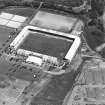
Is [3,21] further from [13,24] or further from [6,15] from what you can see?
[13,24]

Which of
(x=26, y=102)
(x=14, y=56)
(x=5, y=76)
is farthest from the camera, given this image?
(x=14, y=56)

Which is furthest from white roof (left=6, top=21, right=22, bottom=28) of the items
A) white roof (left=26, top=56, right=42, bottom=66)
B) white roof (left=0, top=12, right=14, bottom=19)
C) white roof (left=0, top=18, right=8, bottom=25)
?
white roof (left=26, top=56, right=42, bottom=66)

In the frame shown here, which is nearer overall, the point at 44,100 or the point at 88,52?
the point at 44,100

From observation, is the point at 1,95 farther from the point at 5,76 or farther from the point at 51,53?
the point at 51,53

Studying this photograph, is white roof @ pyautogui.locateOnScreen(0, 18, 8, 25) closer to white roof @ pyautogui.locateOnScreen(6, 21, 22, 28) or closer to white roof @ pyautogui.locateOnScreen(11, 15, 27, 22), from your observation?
white roof @ pyautogui.locateOnScreen(6, 21, 22, 28)

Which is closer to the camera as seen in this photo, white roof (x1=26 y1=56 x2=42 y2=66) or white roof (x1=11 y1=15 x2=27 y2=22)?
white roof (x1=26 y1=56 x2=42 y2=66)

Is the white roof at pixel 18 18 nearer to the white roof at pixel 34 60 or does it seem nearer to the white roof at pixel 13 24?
the white roof at pixel 13 24

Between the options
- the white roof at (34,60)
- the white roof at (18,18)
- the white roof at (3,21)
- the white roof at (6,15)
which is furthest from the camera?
the white roof at (6,15)

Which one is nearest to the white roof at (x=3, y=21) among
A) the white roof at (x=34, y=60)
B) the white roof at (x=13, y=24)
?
the white roof at (x=13, y=24)

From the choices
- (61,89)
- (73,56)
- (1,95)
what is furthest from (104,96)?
(1,95)

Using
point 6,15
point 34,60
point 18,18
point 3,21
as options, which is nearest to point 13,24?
point 18,18

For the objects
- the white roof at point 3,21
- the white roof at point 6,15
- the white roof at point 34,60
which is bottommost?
the white roof at point 34,60
